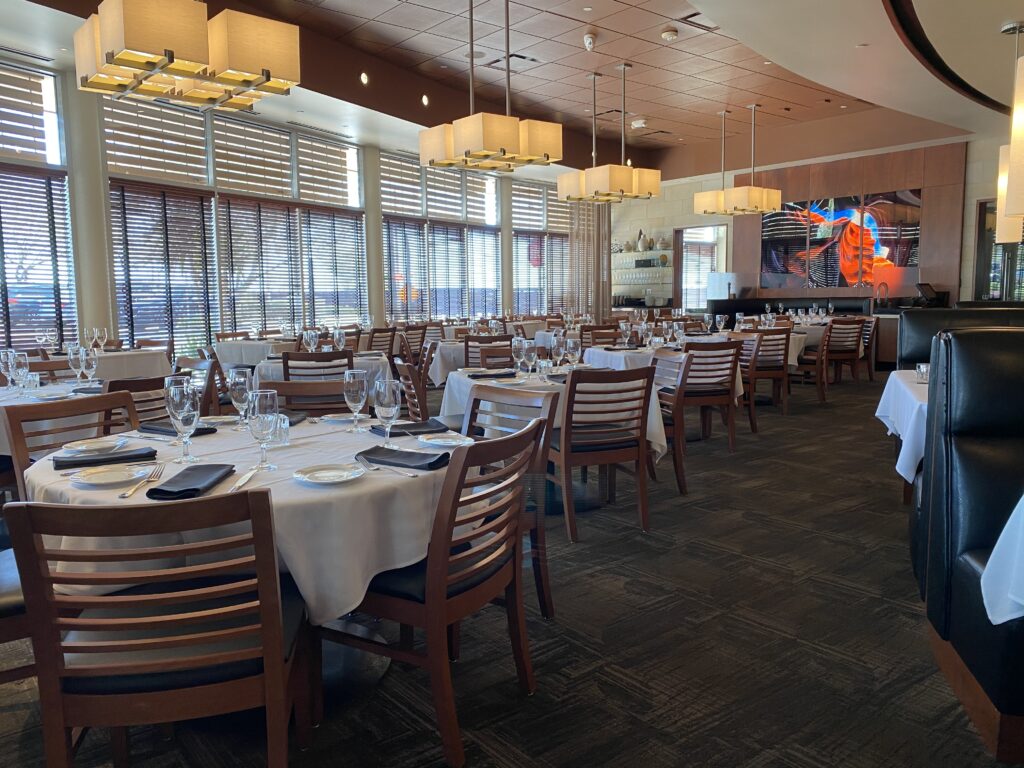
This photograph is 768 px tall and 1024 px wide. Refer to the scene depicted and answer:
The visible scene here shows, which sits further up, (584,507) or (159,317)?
(159,317)

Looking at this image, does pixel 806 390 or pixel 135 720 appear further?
pixel 806 390

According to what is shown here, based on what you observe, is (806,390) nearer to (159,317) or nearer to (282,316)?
(282,316)

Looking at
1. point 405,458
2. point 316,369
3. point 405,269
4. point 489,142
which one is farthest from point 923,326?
point 405,269

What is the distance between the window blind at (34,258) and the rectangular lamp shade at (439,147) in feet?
12.8

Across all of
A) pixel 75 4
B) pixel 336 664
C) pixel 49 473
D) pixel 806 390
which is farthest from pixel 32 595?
pixel 806 390

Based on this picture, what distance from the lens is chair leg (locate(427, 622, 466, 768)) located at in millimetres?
1972

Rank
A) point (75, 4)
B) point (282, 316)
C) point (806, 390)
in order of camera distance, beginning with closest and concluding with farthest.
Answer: point (75, 4) → point (806, 390) → point (282, 316)

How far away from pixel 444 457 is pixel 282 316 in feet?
29.5

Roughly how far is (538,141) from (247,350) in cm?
356

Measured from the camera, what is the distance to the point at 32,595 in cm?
147

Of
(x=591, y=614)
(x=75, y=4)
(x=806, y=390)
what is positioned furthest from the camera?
(x=806, y=390)

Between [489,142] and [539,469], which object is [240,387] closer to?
[539,469]

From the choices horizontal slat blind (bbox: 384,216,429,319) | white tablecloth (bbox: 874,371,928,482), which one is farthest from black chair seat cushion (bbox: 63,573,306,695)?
horizontal slat blind (bbox: 384,216,429,319)

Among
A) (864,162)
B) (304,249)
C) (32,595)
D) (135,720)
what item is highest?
(864,162)
